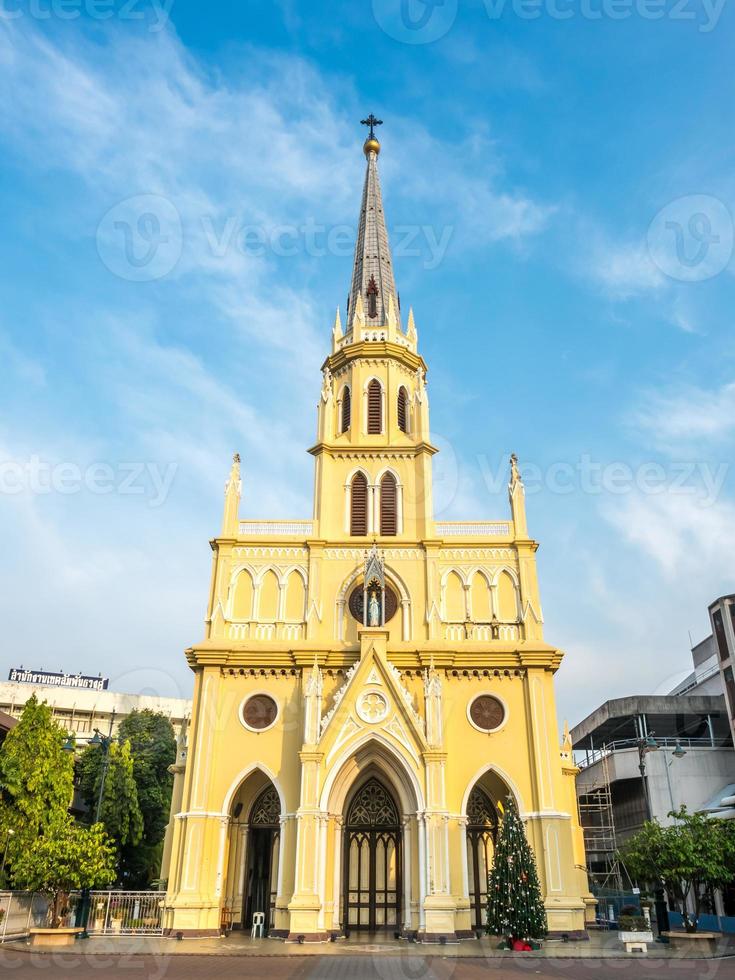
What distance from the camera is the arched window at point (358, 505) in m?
32.5

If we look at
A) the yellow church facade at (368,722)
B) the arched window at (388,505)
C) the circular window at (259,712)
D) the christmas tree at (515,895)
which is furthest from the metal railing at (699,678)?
the circular window at (259,712)

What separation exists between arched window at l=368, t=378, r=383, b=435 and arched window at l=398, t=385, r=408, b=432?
2.95ft

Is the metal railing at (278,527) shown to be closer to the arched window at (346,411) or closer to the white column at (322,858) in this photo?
the arched window at (346,411)

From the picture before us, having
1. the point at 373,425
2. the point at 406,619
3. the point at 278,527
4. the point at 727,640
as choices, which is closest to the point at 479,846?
the point at 406,619

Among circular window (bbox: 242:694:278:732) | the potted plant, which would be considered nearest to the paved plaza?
the potted plant

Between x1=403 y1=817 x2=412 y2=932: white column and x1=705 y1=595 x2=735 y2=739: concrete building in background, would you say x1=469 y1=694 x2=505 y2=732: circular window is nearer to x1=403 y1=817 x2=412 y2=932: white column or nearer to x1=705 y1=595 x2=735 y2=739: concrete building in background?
x1=403 y1=817 x2=412 y2=932: white column

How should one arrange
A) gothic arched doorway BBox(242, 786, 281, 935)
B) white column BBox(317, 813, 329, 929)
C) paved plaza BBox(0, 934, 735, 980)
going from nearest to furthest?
1. paved plaza BBox(0, 934, 735, 980)
2. white column BBox(317, 813, 329, 929)
3. gothic arched doorway BBox(242, 786, 281, 935)

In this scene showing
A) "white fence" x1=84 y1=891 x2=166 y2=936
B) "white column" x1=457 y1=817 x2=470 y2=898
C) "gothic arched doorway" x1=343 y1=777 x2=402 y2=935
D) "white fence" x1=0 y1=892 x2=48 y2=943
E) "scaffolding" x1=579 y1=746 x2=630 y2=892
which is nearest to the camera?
"white fence" x1=0 y1=892 x2=48 y2=943

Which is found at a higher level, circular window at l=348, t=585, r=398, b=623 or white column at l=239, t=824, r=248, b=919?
circular window at l=348, t=585, r=398, b=623

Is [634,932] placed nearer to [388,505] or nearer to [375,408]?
[388,505]

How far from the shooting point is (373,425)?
35344 millimetres

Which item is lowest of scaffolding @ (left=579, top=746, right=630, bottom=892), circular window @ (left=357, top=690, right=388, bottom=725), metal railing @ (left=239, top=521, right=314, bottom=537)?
scaffolding @ (left=579, top=746, right=630, bottom=892)

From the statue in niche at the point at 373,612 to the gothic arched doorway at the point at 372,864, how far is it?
6.19 meters

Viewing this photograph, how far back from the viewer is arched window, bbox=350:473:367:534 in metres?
32.5
